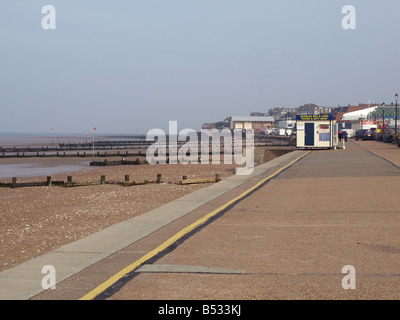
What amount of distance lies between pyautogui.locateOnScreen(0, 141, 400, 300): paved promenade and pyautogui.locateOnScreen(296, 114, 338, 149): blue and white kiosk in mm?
32785

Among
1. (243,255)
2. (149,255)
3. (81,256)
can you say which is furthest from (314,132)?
(81,256)

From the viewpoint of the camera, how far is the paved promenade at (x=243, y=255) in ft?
21.6

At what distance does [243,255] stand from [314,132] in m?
41.5

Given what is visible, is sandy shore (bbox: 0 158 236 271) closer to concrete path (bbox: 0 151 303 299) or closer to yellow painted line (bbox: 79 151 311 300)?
concrete path (bbox: 0 151 303 299)

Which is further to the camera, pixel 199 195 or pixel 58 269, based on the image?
pixel 199 195

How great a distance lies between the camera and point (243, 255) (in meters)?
8.48

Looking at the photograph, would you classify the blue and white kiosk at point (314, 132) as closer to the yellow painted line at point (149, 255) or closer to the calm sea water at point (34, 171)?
the calm sea water at point (34, 171)

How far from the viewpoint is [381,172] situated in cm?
2322

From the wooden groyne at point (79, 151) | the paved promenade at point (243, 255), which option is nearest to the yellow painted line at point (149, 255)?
the paved promenade at point (243, 255)

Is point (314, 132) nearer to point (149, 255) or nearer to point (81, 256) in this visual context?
point (149, 255)

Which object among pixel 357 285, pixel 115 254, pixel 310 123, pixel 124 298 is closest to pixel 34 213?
pixel 115 254
